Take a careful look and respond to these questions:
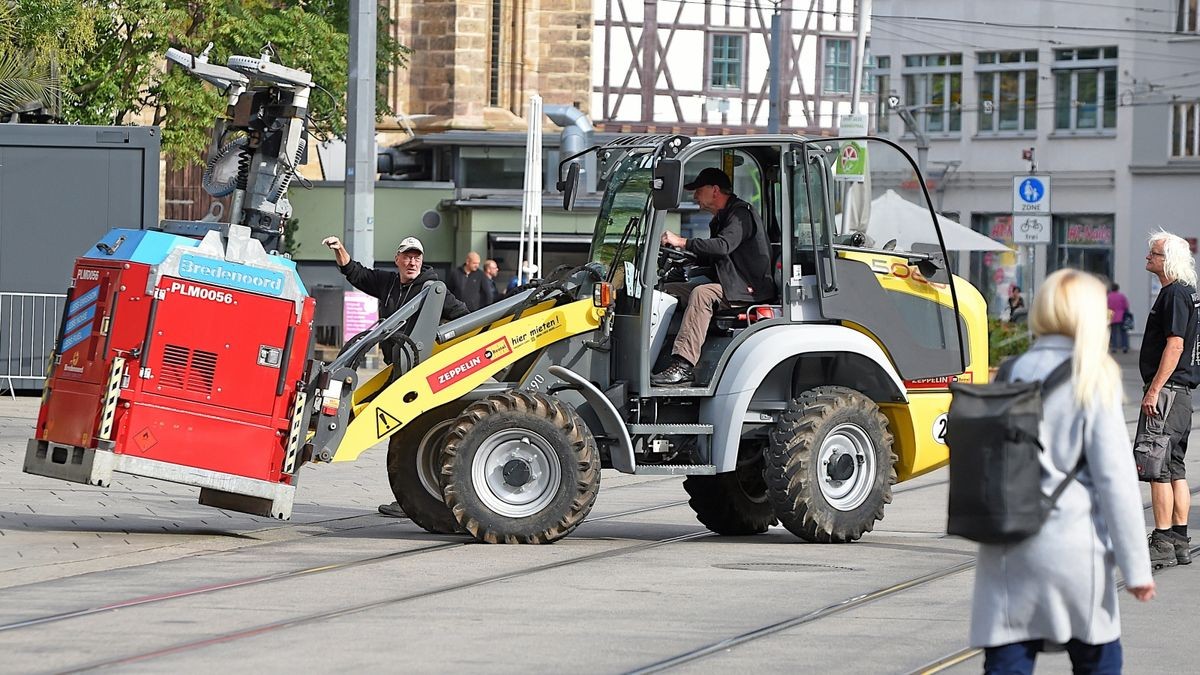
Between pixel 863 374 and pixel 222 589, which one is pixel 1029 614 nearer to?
pixel 222 589

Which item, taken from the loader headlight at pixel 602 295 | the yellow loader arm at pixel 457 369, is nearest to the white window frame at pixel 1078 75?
the loader headlight at pixel 602 295

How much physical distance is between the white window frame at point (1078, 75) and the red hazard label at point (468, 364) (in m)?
47.9

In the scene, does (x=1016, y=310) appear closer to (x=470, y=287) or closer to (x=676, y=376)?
(x=470, y=287)

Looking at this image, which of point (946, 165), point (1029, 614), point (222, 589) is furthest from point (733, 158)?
point (946, 165)

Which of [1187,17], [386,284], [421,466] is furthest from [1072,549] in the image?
[1187,17]

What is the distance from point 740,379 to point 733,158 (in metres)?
1.67

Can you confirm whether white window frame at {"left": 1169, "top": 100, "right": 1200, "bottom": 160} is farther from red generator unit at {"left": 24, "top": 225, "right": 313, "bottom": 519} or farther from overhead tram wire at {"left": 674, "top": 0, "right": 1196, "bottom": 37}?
red generator unit at {"left": 24, "top": 225, "right": 313, "bottom": 519}

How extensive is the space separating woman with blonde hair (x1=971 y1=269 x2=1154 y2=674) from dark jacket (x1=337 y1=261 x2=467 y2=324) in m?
7.84

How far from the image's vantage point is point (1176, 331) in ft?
38.6

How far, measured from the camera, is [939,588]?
10.9 metres

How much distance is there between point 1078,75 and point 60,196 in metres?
40.1

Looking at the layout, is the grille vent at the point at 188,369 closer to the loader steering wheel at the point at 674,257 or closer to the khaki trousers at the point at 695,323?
the khaki trousers at the point at 695,323

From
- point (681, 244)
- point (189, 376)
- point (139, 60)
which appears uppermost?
point (139, 60)

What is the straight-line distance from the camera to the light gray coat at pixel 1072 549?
19.3 feet
